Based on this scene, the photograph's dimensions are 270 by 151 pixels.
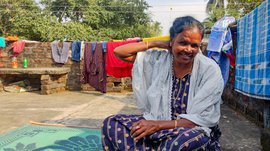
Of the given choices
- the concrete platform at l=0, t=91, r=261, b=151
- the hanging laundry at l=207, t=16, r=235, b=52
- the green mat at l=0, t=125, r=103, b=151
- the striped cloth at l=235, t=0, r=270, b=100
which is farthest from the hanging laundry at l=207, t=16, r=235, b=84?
the green mat at l=0, t=125, r=103, b=151

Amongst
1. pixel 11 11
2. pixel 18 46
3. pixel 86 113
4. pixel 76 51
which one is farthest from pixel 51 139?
pixel 11 11

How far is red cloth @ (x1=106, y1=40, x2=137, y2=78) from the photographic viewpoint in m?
6.90

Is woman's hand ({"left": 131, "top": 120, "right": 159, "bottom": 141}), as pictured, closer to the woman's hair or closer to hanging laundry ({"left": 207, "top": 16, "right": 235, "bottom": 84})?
the woman's hair

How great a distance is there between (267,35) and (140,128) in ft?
6.54

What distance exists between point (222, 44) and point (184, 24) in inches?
90.5

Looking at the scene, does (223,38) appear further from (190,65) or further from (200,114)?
(200,114)

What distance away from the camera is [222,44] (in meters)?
3.79

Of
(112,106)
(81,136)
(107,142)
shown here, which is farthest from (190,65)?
(112,106)

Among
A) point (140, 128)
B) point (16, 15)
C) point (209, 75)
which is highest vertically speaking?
point (16, 15)

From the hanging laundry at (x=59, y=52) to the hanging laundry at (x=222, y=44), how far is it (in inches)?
203

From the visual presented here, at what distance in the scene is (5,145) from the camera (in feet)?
9.91

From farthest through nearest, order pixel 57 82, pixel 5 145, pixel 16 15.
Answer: pixel 16 15
pixel 57 82
pixel 5 145

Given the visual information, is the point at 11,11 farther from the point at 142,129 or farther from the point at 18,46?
the point at 142,129

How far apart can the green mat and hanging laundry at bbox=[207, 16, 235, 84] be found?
2.06 metres
